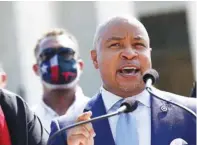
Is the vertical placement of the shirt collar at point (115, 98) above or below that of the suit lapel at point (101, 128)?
above

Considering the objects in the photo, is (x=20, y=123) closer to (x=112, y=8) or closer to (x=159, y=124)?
(x=159, y=124)

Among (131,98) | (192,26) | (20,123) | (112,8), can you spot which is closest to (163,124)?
(131,98)

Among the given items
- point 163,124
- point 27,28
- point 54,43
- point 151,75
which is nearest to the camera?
point 151,75

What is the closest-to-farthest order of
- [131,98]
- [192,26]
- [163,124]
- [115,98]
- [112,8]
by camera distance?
[131,98] < [163,124] < [115,98] < [112,8] < [192,26]

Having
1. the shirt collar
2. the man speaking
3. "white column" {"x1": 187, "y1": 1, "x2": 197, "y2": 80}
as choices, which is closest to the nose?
the man speaking

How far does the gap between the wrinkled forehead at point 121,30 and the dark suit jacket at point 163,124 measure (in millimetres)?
309

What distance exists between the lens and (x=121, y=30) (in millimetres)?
4051

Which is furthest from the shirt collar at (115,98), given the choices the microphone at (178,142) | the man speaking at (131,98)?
the microphone at (178,142)

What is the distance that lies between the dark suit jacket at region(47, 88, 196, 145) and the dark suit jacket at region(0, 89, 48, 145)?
0.18m

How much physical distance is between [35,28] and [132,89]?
23.8 feet

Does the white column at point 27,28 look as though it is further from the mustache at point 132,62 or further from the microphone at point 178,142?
the microphone at point 178,142

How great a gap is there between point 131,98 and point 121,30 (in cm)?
41

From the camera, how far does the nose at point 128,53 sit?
12.9 ft

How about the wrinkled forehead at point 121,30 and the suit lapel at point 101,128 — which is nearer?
the suit lapel at point 101,128
